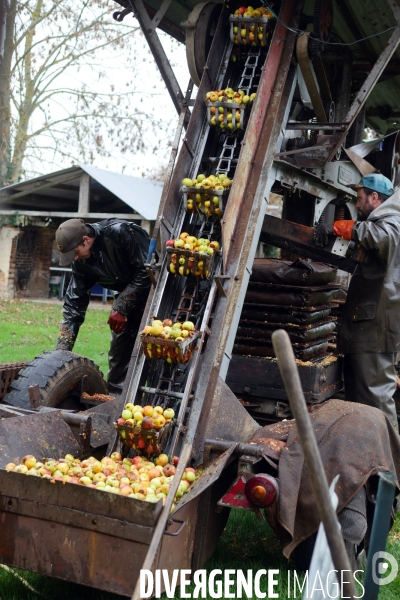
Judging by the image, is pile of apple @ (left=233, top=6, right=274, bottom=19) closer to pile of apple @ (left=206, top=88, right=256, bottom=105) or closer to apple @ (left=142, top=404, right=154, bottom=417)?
pile of apple @ (left=206, top=88, right=256, bottom=105)

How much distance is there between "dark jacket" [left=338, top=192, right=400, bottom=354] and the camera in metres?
5.37

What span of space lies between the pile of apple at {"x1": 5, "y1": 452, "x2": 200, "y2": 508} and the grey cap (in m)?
2.41

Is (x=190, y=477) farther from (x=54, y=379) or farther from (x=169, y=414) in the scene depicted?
(x=54, y=379)

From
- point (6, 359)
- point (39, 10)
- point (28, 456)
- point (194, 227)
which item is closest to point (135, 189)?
point (39, 10)

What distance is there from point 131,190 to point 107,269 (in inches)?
611

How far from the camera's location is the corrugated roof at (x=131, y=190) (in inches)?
790

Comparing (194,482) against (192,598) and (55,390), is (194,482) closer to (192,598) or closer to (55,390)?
(192,598)

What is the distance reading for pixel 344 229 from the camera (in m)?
5.46

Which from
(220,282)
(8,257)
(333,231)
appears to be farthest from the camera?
(8,257)

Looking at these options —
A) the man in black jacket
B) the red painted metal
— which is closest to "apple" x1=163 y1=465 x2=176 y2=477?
the red painted metal

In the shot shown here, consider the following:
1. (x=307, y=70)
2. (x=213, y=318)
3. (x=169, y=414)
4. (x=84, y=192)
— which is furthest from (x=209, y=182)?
(x=84, y=192)

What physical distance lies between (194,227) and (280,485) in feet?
6.97

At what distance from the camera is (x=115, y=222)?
6.55 m

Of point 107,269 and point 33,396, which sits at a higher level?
point 107,269
